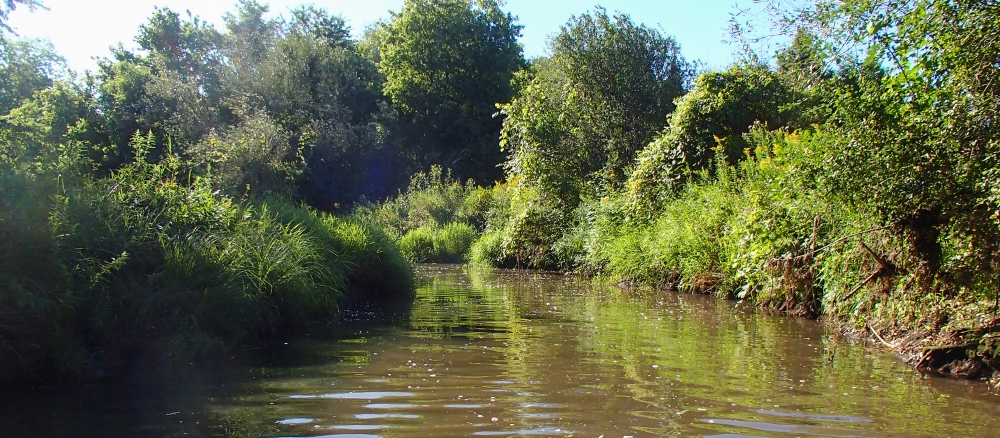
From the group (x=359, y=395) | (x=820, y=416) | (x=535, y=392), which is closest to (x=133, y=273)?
(x=359, y=395)

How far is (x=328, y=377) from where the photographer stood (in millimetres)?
6195

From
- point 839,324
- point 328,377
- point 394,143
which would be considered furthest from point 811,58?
point 394,143

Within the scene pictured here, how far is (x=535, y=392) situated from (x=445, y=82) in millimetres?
43009

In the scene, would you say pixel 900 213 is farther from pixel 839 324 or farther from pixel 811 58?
pixel 839 324

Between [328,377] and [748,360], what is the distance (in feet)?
13.1

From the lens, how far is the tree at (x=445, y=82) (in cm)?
4634

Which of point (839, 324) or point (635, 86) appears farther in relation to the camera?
point (635, 86)

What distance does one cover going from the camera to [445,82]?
47188 millimetres

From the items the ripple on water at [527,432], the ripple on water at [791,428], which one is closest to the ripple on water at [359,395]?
the ripple on water at [527,432]

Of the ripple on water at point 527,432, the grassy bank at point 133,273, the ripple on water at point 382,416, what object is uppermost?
the grassy bank at point 133,273

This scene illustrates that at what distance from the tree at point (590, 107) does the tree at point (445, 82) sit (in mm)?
22700

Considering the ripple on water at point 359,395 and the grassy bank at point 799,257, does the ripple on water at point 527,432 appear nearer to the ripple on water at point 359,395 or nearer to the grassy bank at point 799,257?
the ripple on water at point 359,395

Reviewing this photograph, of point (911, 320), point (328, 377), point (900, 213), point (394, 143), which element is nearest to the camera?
point (328, 377)

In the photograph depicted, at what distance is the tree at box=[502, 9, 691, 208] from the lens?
73.5 ft
